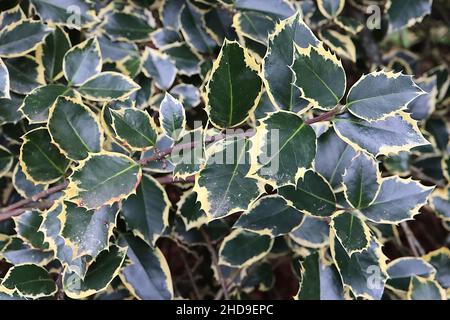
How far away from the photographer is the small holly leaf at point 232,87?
825 mm

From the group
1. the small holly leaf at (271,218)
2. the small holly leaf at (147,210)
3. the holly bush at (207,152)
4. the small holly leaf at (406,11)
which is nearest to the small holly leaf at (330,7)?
the holly bush at (207,152)

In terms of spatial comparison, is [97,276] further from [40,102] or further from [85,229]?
[40,102]

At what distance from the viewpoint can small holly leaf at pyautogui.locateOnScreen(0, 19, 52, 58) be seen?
1.06 metres

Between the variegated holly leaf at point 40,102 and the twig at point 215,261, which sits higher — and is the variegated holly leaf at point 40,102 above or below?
above

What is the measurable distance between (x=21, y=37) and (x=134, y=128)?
370 mm

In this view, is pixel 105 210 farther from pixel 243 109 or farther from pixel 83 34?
pixel 83 34

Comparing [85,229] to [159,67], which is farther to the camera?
[159,67]

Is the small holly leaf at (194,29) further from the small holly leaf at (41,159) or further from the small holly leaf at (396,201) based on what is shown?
the small holly leaf at (396,201)

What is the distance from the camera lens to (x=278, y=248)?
1262 mm

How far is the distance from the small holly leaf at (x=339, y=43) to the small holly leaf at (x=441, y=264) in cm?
50

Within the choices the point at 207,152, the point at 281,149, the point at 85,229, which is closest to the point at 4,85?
the point at 85,229

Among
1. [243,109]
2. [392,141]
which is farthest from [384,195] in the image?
[243,109]

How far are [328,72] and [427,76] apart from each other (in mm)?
759

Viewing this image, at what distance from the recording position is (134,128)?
907 mm
